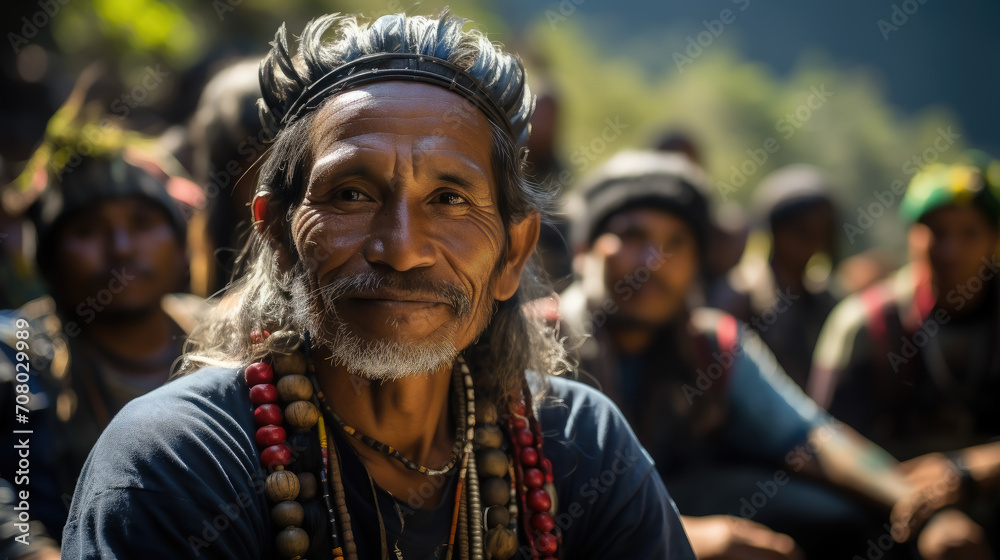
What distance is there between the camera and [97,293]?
11.7ft

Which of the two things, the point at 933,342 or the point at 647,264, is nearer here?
the point at 647,264

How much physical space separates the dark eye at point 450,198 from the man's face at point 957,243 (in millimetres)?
4242

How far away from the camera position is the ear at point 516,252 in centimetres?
241

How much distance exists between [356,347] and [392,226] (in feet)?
1.04

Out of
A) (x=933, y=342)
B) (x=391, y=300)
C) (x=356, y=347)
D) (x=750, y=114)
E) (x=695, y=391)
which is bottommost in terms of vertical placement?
(x=695, y=391)

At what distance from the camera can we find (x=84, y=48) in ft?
29.5

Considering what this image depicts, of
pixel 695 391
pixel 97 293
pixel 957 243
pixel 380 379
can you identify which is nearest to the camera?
pixel 380 379

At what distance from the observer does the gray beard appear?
2082 millimetres

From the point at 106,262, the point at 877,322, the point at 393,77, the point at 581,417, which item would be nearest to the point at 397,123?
the point at 393,77

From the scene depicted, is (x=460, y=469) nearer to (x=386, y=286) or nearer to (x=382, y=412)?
(x=382, y=412)

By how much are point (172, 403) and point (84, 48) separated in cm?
841

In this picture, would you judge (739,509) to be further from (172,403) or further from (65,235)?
(65,235)

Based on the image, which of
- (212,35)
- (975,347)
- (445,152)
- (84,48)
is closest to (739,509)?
(975,347)

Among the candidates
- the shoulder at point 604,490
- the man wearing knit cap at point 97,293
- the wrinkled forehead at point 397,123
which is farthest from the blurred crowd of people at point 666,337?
the wrinkled forehead at point 397,123
